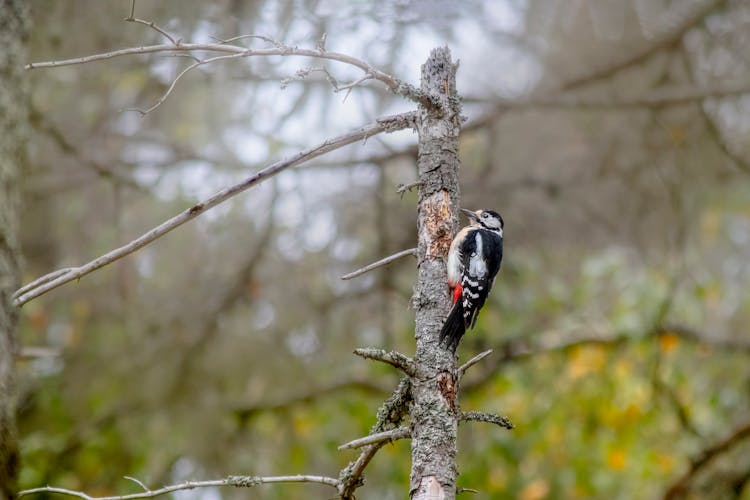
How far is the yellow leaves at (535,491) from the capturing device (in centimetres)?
761

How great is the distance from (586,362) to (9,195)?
21.4 feet

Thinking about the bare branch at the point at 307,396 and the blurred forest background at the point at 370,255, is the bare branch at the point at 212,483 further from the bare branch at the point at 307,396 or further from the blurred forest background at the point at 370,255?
the bare branch at the point at 307,396

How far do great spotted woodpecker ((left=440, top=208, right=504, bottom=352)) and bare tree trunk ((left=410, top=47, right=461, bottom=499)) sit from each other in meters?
0.05

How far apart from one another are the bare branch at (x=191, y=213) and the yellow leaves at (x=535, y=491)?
5.75 meters

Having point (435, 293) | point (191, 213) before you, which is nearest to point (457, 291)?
point (435, 293)

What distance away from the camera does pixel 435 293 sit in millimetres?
2436

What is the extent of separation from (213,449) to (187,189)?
6.03 feet

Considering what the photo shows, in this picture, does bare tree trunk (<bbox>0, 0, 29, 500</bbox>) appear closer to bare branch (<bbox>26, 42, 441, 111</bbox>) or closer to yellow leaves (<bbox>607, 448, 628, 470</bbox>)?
bare branch (<bbox>26, 42, 441, 111</bbox>)

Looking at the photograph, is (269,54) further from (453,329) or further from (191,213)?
(453,329)

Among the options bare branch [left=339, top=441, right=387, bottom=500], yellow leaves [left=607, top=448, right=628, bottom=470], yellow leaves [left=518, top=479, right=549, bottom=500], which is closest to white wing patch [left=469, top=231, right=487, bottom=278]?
bare branch [left=339, top=441, right=387, bottom=500]

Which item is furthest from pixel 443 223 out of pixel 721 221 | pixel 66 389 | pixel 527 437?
pixel 721 221

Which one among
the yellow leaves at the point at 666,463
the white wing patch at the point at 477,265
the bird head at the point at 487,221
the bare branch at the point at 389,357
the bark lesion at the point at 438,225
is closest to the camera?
the bare branch at the point at 389,357

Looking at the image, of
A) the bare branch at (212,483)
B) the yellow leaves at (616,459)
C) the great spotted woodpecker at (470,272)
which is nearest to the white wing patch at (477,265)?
the great spotted woodpecker at (470,272)

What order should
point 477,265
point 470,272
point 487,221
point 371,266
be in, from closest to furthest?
point 371,266 → point 470,272 → point 477,265 → point 487,221
